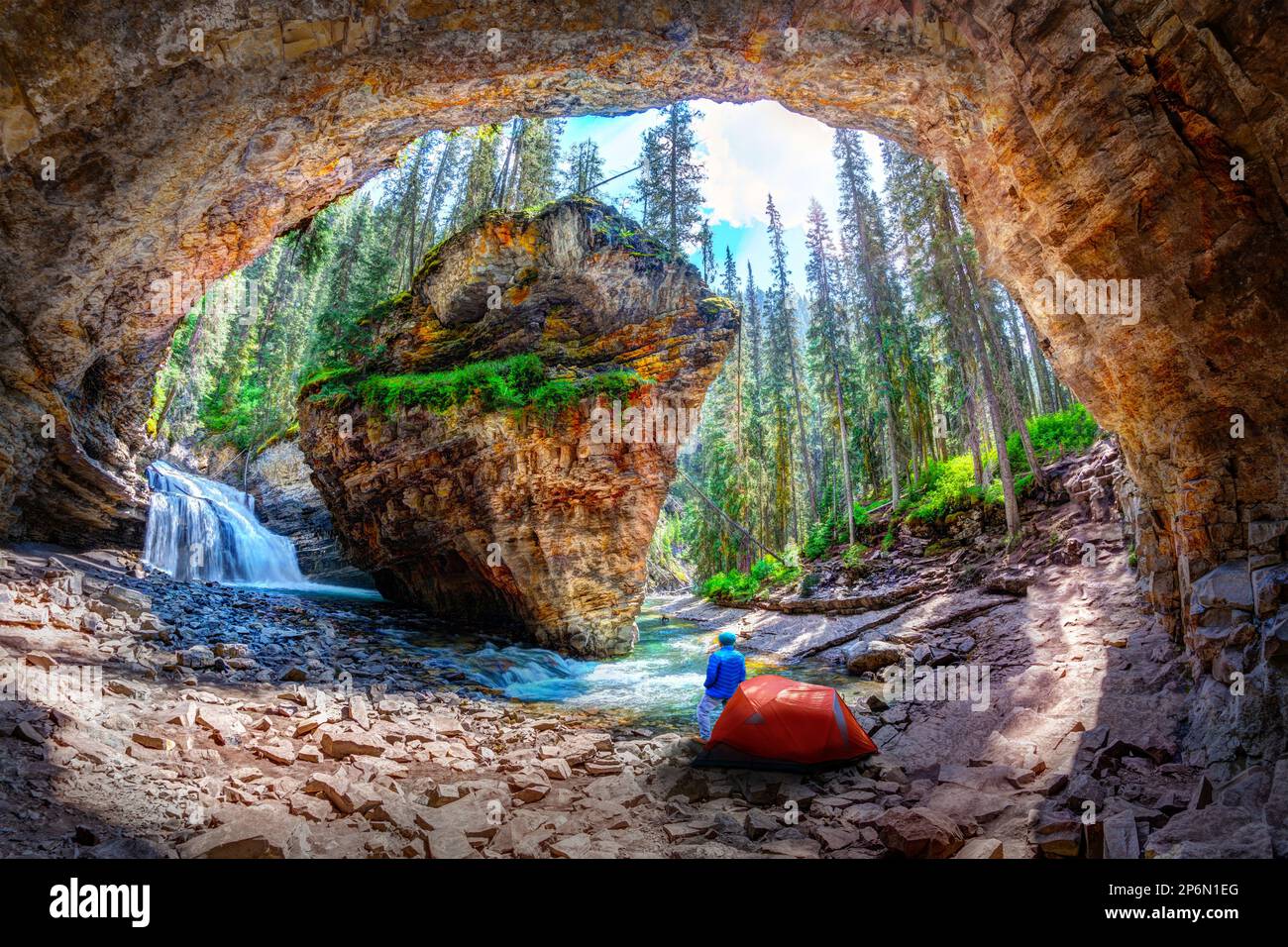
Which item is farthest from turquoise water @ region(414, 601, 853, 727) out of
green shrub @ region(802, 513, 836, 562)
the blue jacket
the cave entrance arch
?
green shrub @ region(802, 513, 836, 562)

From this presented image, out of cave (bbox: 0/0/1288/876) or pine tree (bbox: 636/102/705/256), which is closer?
cave (bbox: 0/0/1288/876)

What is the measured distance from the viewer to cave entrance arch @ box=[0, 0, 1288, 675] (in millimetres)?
4938

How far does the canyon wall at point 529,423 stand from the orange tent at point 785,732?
10328 mm

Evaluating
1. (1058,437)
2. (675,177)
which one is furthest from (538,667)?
(675,177)

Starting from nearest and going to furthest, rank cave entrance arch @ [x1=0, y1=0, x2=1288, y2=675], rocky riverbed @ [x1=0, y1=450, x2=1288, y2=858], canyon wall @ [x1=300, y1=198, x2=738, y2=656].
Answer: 1. rocky riverbed @ [x1=0, y1=450, x2=1288, y2=858]
2. cave entrance arch @ [x1=0, y1=0, x2=1288, y2=675]
3. canyon wall @ [x1=300, y1=198, x2=738, y2=656]

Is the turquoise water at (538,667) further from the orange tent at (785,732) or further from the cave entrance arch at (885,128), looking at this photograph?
the cave entrance arch at (885,128)

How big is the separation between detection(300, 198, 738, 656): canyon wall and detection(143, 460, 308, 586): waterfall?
10.9ft

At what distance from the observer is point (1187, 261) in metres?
5.17

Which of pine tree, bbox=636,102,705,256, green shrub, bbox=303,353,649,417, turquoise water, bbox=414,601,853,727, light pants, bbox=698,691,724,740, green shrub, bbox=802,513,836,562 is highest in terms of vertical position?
pine tree, bbox=636,102,705,256

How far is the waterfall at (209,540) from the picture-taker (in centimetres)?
1521

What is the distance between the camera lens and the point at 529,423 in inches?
604

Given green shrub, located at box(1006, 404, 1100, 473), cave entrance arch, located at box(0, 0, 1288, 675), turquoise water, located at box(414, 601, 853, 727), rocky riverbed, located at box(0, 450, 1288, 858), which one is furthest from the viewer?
green shrub, located at box(1006, 404, 1100, 473)

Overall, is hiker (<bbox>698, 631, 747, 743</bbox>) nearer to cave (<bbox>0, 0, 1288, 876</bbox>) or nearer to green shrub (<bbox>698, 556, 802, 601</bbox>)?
cave (<bbox>0, 0, 1288, 876</bbox>)
